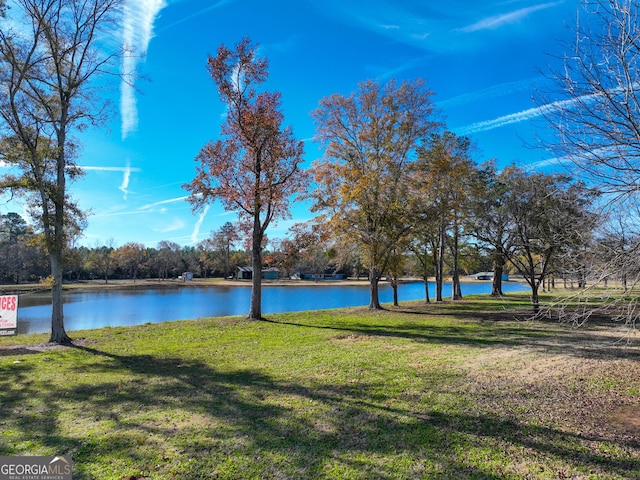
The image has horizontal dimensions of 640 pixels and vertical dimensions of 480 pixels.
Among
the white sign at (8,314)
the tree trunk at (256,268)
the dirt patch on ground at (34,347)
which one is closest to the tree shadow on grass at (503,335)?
the tree trunk at (256,268)

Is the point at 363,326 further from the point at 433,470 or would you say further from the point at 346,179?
the point at 433,470

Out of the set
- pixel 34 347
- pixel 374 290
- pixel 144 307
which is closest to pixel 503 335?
pixel 374 290

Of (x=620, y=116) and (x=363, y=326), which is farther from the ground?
(x=620, y=116)

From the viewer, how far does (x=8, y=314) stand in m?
9.98

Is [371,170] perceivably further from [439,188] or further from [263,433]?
[263,433]

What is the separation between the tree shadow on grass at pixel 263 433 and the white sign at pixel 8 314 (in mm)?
5168

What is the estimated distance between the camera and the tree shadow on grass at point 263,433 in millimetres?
3312

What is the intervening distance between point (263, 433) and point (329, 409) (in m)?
1.03

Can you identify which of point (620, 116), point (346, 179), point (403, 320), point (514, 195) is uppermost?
point (346, 179)

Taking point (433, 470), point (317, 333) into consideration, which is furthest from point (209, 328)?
point (433, 470)

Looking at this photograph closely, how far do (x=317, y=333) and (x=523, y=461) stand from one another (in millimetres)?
8216

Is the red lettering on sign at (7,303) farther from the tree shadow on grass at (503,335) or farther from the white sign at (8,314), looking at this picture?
the tree shadow on grass at (503,335)

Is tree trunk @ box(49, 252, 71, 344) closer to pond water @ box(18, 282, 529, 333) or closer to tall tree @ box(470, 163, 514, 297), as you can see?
pond water @ box(18, 282, 529, 333)

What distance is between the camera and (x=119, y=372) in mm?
6797
